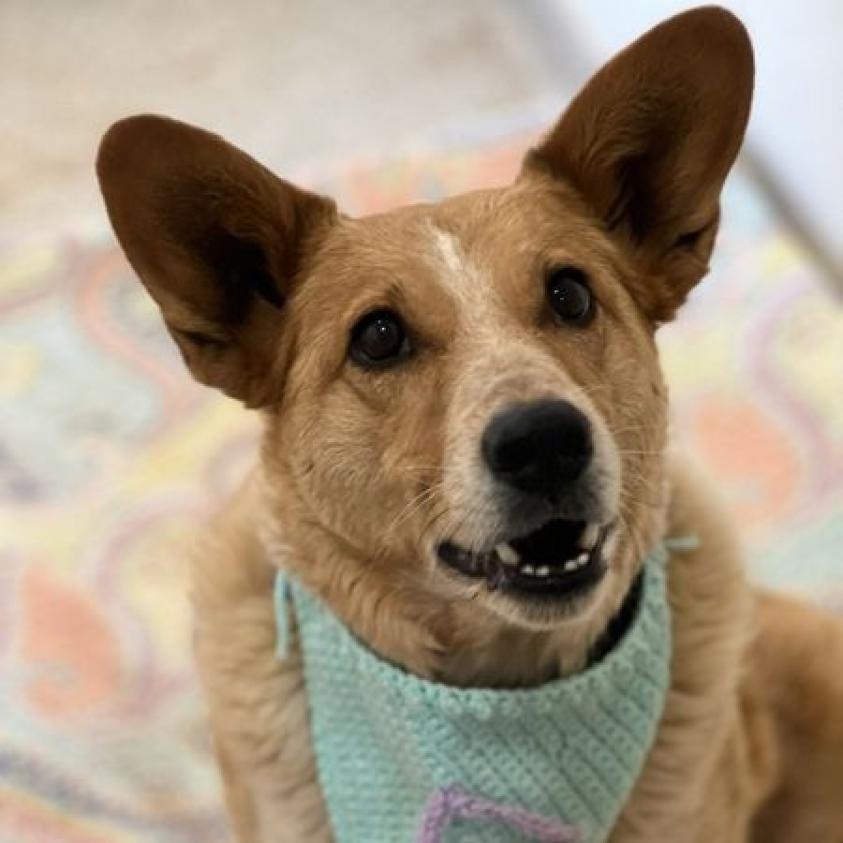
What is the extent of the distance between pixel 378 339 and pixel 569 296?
0.72 ft

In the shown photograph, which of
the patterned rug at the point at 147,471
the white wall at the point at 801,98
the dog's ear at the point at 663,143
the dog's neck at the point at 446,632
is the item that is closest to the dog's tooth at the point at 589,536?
the dog's neck at the point at 446,632

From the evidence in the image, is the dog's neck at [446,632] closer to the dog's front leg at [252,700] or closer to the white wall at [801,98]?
the dog's front leg at [252,700]

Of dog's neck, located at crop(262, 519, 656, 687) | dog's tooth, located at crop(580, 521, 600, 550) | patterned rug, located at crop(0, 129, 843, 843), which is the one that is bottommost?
patterned rug, located at crop(0, 129, 843, 843)

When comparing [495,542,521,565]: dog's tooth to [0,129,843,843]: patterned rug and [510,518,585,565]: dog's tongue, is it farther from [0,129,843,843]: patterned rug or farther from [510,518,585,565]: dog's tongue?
[0,129,843,843]: patterned rug

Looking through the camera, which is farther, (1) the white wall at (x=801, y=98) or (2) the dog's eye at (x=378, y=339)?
(1) the white wall at (x=801, y=98)

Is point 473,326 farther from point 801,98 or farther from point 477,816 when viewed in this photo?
point 801,98

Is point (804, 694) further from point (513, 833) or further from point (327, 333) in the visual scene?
point (327, 333)

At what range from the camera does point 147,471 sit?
262 centimetres

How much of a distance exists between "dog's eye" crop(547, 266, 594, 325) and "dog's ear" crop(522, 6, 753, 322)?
0.33 ft

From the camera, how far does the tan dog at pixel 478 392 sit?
145 cm

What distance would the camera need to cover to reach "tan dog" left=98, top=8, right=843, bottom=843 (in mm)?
1445

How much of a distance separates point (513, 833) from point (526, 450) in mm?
566

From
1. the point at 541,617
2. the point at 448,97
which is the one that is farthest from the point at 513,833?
the point at 448,97

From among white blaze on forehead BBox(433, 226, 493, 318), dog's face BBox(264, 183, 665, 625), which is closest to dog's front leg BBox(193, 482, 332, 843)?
dog's face BBox(264, 183, 665, 625)
